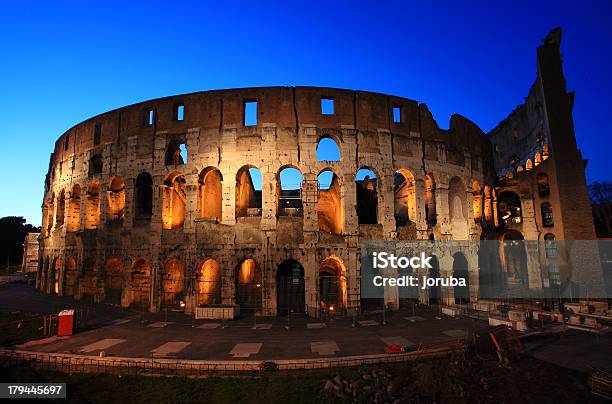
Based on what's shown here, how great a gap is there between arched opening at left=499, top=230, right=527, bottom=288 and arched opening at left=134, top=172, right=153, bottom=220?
27.7m

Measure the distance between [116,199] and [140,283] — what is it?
6.77m

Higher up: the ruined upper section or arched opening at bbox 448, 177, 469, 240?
the ruined upper section

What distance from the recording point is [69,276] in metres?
26.3

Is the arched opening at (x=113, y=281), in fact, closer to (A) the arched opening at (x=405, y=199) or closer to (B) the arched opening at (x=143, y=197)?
(B) the arched opening at (x=143, y=197)

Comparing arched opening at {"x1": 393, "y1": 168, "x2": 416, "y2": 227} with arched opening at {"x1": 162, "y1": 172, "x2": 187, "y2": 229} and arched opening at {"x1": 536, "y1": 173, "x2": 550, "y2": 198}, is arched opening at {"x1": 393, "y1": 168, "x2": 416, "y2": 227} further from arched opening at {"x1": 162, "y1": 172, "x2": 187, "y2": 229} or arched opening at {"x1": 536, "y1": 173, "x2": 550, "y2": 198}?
arched opening at {"x1": 162, "y1": 172, "x2": 187, "y2": 229}

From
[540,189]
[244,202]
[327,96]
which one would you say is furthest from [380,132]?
[540,189]

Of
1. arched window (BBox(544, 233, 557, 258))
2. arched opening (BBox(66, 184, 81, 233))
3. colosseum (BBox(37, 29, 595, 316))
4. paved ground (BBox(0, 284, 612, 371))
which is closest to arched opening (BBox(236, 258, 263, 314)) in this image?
colosseum (BBox(37, 29, 595, 316))

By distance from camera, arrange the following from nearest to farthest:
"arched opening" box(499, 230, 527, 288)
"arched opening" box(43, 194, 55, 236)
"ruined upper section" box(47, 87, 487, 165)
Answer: "ruined upper section" box(47, 87, 487, 165) < "arched opening" box(499, 230, 527, 288) < "arched opening" box(43, 194, 55, 236)

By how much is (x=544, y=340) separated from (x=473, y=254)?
34.2ft

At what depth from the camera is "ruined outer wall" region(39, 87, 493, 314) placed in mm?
19234

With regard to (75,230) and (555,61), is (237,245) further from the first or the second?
(555,61)

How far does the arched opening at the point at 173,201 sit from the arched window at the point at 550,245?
92.1 ft

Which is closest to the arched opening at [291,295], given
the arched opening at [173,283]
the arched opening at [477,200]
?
the arched opening at [173,283]

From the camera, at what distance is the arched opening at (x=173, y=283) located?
20.8 metres
